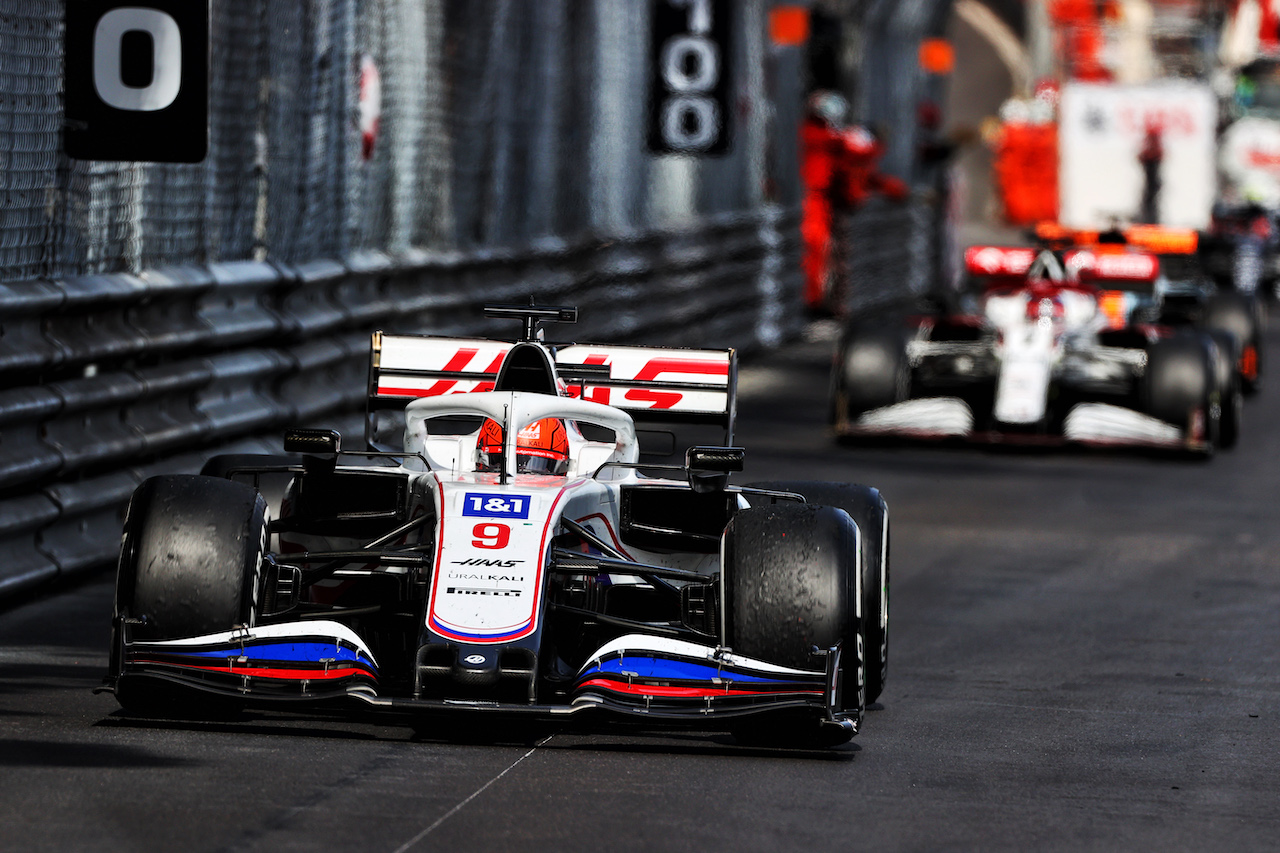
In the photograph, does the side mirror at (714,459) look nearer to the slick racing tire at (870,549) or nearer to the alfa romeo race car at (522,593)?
the alfa romeo race car at (522,593)

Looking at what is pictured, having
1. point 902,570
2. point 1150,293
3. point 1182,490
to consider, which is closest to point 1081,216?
point 1150,293

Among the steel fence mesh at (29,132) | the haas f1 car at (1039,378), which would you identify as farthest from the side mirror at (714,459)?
the haas f1 car at (1039,378)

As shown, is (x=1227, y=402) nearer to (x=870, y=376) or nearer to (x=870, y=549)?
(x=870, y=376)

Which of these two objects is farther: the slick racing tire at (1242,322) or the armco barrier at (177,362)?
the slick racing tire at (1242,322)

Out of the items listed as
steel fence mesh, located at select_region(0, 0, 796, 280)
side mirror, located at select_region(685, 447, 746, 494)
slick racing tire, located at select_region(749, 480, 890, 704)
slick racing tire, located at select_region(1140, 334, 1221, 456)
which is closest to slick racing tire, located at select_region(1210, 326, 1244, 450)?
slick racing tire, located at select_region(1140, 334, 1221, 456)

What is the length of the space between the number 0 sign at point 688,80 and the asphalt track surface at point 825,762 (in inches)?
409

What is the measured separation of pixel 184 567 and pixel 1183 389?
393 inches

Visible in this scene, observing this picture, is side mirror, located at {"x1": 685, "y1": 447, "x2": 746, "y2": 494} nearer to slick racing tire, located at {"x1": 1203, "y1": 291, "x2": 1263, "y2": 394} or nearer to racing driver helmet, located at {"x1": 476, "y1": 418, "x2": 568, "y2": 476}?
racing driver helmet, located at {"x1": 476, "y1": 418, "x2": 568, "y2": 476}

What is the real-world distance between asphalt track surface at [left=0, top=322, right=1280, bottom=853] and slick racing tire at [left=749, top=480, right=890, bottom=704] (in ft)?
0.53

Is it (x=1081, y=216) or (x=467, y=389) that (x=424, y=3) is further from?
(x=1081, y=216)

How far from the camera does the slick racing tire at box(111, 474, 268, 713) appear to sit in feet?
20.7

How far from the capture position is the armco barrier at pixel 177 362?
28.6ft

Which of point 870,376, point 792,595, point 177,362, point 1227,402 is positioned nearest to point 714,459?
point 792,595

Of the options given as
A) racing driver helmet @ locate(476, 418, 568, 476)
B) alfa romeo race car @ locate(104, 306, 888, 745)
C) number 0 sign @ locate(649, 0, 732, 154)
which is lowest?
alfa romeo race car @ locate(104, 306, 888, 745)
